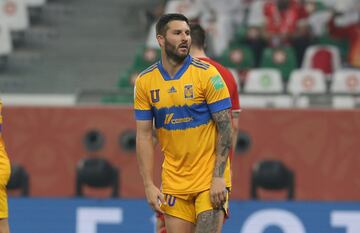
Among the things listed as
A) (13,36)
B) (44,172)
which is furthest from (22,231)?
(13,36)

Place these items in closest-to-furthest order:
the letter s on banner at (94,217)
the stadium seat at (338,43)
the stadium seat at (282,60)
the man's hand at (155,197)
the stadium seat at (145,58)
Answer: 1. the man's hand at (155,197)
2. the letter s on banner at (94,217)
3. the stadium seat at (145,58)
4. the stadium seat at (282,60)
5. the stadium seat at (338,43)

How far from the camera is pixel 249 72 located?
13.2 meters

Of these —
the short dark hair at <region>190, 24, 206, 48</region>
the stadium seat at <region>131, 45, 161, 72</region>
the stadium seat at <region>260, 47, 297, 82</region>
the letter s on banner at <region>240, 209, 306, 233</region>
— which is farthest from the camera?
the stadium seat at <region>260, 47, 297, 82</region>

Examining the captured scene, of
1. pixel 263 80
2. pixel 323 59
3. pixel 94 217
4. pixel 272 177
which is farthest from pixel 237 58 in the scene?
pixel 94 217

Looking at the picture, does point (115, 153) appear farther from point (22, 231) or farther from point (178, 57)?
point (178, 57)

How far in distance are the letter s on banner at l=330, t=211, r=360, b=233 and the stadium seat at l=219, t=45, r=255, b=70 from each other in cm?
433

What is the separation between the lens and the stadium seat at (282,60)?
1366 cm

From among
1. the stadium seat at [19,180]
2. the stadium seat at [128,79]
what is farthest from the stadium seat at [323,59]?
the stadium seat at [19,180]

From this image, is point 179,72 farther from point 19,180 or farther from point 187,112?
point 19,180

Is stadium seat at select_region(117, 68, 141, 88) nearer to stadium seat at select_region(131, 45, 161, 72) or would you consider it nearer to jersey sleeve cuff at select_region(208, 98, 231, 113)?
stadium seat at select_region(131, 45, 161, 72)

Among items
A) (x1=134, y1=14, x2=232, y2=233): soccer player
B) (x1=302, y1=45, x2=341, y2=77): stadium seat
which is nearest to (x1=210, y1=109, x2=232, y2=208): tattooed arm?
(x1=134, y1=14, x2=232, y2=233): soccer player

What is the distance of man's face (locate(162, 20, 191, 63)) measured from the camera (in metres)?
6.37

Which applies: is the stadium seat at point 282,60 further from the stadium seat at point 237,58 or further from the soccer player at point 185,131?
the soccer player at point 185,131

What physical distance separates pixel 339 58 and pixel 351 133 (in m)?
2.87
